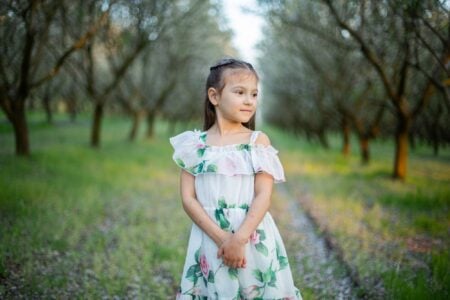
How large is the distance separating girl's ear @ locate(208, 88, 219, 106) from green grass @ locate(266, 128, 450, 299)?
2.80m

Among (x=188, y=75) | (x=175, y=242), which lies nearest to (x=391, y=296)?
(x=175, y=242)

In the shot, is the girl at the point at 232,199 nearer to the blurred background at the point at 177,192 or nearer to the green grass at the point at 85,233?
the blurred background at the point at 177,192

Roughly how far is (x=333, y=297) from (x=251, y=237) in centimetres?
211

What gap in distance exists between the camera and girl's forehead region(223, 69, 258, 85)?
7.97 feet

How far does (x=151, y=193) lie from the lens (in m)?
9.07

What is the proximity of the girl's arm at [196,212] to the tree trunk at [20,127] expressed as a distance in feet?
30.6

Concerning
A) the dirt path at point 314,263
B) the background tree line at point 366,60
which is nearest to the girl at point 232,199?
the dirt path at point 314,263

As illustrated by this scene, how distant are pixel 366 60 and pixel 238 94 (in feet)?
38.3

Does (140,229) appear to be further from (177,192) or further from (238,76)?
(238,76)

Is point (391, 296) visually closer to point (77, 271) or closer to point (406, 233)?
point (406, 233)

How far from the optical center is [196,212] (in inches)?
93.4

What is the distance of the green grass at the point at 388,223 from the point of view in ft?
13.8

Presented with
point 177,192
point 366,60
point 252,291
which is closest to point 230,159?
point 252,291

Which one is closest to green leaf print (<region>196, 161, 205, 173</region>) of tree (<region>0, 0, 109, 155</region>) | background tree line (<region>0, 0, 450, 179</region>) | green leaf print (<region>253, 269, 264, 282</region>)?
green leaf print (<region>253, 269, 264, 282</region>)
